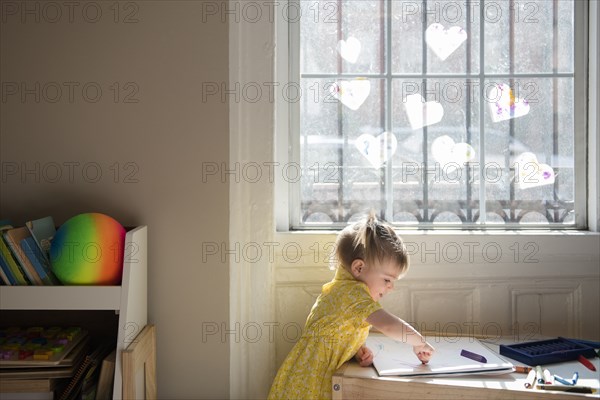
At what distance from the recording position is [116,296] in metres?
1.81

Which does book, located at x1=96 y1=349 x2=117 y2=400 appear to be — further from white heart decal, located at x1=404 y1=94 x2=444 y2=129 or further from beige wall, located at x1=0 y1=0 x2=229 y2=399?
white heart decal, located at x1=404 y1=94 x2=444 y2=129

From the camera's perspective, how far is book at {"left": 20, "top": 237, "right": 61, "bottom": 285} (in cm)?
184

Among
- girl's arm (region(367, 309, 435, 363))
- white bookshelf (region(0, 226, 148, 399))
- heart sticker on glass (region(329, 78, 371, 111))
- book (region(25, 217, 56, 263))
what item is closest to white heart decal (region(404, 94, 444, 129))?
heart sticker on glass (region(329, 78, 371, 111))

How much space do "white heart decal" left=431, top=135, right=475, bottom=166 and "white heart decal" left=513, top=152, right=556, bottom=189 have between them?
173mm

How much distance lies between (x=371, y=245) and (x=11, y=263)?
1.03 metres

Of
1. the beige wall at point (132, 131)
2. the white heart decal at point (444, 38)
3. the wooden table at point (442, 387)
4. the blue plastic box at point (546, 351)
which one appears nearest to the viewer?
the wooden table at point (442, 387)

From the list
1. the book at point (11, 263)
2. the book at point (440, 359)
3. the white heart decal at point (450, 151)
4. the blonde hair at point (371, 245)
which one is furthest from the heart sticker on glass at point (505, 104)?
the book at point (11, 263)

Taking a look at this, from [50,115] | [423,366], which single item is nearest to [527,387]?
[423,366]

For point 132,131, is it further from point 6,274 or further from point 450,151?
point 450,151

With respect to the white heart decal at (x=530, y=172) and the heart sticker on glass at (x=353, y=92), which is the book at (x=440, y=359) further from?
the heart sticker on glass at (x=353, y=92)

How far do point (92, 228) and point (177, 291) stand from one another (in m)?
0.41

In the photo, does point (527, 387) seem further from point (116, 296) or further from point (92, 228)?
point (92, 228)

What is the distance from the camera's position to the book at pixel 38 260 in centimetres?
184

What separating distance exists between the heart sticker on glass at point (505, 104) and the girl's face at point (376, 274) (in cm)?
77
